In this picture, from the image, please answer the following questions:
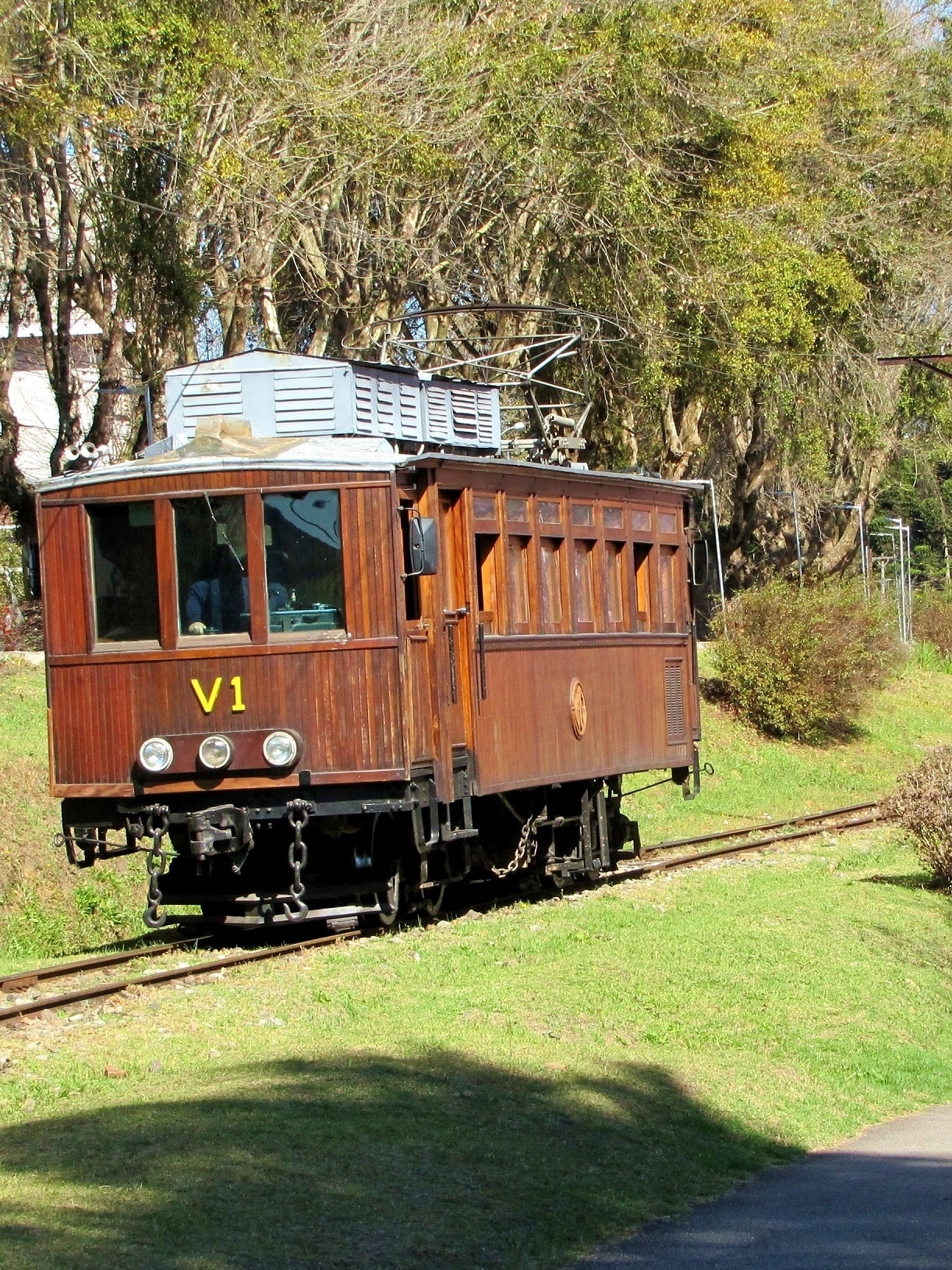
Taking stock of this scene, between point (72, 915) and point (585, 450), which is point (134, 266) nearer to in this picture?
point (72, 915)

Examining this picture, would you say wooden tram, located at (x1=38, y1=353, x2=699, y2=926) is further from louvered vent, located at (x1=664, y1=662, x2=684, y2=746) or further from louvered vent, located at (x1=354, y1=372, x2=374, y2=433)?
louvered vent, located at (x1=664, y1=662, x2=684, y2=746)

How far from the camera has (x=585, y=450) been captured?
1208 inches

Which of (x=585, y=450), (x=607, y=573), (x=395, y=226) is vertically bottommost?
(x=607, y=573)

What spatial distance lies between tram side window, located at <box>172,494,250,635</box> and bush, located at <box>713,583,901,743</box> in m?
20.3

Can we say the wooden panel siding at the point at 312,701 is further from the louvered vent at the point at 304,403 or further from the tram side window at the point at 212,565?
the louvered vent at the point at 304,403

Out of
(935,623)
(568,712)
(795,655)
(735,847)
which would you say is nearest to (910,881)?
(735,847)

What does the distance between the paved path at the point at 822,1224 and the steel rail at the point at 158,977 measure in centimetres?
468

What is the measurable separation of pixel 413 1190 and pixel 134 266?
55.5 feet

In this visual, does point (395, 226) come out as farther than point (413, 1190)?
Yes

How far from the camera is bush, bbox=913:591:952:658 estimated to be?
4772cm

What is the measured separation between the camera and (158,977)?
11.1 meters

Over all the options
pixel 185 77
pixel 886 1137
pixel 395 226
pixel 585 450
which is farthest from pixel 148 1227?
pixel 585 450

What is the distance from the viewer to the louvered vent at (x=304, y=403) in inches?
510

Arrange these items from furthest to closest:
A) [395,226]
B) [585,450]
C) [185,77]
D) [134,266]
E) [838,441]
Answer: [838,441]
[585,450]
[395,226]
[134,266]
[185,77]
